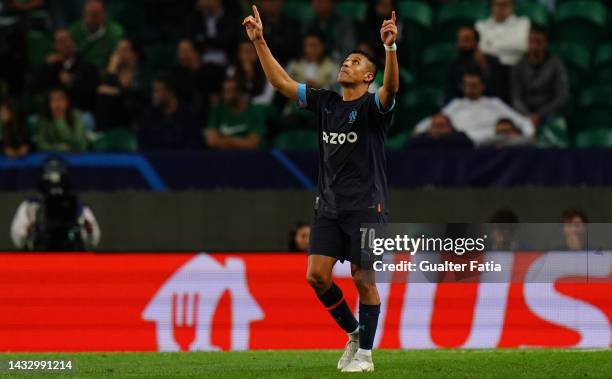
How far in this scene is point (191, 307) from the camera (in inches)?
537

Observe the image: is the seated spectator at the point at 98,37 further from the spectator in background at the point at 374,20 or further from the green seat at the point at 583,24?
the green seat at the point at 583,24

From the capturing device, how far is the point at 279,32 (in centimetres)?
1866

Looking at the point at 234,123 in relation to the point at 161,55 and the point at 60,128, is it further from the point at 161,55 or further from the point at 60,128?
the point at 161,55

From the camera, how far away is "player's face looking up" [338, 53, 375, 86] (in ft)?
32.3

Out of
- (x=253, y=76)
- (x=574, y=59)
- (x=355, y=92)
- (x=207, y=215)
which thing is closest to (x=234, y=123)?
(x=253, y=76)

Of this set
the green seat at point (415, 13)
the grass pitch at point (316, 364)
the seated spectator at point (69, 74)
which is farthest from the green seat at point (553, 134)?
the seated spectator at point (69, 74)

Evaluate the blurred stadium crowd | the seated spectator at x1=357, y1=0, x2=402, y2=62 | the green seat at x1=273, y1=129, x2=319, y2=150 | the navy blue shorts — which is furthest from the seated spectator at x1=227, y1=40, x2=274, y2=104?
the navy blue shorts

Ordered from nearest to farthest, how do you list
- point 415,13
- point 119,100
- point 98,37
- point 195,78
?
point 119,100
point 195,78
point 98,37
point 415,13

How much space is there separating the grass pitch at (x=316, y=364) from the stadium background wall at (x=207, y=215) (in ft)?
11.1

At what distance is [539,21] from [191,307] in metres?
7.47

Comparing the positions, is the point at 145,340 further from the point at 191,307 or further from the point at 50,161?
the point at 50,161

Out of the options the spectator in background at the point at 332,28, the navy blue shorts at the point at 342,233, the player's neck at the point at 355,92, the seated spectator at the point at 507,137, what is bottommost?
the seated spectator at the point at 507,137

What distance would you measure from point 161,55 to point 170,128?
3.04 metres

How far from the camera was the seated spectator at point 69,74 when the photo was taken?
17969 mm
